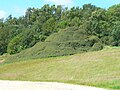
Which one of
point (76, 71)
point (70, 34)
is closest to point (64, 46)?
point (70, 34)

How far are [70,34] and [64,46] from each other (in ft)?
21.8

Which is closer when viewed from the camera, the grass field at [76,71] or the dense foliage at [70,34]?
the grass field at [76,71]

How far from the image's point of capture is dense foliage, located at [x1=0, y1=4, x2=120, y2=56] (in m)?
61.8

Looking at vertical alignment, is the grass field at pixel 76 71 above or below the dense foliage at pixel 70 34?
below

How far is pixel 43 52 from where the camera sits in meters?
58.9

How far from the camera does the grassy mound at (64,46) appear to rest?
57.7m

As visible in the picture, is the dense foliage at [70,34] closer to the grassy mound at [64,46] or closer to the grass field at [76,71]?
the grassy mound at [64,46]

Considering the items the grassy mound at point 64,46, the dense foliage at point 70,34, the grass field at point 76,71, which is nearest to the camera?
the grass field at point 76,71

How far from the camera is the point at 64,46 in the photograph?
60938mm

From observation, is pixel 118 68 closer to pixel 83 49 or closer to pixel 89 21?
pixel 83 49

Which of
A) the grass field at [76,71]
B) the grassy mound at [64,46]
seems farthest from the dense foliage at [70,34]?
the grass field at [76,71]

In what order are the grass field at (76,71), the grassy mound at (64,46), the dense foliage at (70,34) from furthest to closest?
the dense foliage at (70,34), the grassy mound at (64,46), the grass field at (76,71)

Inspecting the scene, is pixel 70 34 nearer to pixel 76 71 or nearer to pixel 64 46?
pixel 64 46

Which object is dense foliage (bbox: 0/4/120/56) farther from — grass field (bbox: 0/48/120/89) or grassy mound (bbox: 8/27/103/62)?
grass field (bbox: 0/48/120/89)
